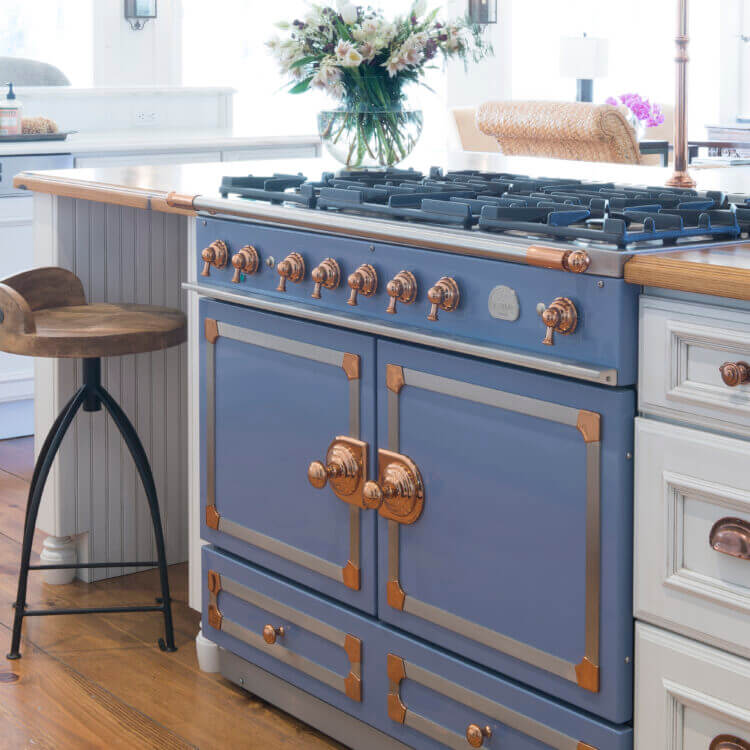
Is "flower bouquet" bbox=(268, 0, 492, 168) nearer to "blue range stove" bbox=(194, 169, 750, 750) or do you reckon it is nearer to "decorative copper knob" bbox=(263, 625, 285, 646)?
"blue range stove" bbox=(194, 169, 750, 750)

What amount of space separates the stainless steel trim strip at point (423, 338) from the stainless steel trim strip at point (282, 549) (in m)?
0.40

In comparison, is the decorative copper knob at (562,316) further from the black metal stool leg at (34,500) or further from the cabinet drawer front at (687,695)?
the black metal stool leg at (34,500)

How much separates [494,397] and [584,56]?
6561 mm

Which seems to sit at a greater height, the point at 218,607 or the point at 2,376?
the point at 2,376

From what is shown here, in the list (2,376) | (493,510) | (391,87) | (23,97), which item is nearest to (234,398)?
(493,510)

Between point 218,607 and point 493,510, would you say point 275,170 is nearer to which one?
point 218,607

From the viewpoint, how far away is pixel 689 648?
1.53m

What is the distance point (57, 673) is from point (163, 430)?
673 millimetres

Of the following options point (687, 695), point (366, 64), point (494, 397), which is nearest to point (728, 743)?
point (687, 695)

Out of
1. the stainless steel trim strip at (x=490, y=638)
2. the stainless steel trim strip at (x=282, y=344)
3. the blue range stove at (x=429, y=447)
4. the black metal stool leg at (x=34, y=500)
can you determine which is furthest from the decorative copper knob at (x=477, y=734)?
the black metal stool leg at (x=34, y=500)

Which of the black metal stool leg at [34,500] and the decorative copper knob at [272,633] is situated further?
the black metal stool leg at [34,500]

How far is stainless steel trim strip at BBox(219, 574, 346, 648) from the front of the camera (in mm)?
2051

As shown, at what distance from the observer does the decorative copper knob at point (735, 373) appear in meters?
1.40

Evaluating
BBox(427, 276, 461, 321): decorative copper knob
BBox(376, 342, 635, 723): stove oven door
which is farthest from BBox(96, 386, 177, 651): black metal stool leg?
BBox(427, 276, 461, 321): decorative copper knob
